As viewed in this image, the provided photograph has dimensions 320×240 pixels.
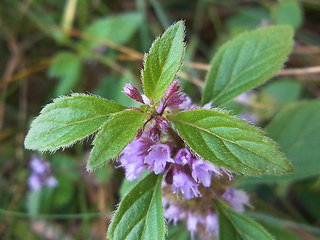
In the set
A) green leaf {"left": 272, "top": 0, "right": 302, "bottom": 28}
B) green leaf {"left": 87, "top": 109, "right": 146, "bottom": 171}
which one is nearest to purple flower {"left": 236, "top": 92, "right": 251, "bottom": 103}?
green leaf {"left": 272, "top": 0, "right": 302, "bottom": 28}

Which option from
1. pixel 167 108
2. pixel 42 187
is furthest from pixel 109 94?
pixel 167 108

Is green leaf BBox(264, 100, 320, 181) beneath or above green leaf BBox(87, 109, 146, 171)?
beneath

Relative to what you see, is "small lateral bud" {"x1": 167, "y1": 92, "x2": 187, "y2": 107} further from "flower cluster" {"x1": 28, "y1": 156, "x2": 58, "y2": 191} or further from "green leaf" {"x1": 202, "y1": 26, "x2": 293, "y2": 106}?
"flower cluster" {"x1": 28, "y1": 156, "x2": 58, "y2": 191}

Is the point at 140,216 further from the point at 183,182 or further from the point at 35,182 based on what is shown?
the point at 35,182

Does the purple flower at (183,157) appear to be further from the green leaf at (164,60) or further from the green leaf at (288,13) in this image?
the green leaf at (288,13)

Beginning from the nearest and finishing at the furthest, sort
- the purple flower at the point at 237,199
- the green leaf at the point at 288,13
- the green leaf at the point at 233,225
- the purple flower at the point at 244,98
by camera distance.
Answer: the green leaf at the point at 233,225 < the purple flower at the point at 237,199 < the purple flower at the point at 244,98 < the green leaf at the point at 288,13

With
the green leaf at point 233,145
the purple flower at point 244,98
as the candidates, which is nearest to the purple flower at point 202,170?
the green leaf at point 233,145
